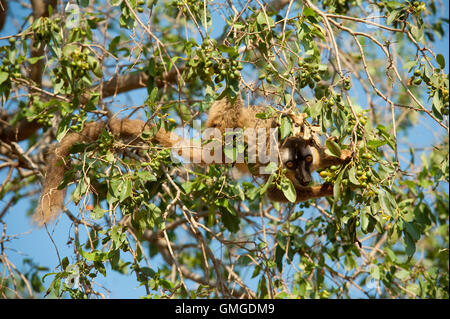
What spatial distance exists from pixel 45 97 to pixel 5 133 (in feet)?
2.11

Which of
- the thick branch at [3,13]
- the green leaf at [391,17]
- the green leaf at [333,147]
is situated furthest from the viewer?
the thick branch at [3,13]

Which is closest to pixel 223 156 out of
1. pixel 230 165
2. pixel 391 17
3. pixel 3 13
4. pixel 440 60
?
pixel 230 165

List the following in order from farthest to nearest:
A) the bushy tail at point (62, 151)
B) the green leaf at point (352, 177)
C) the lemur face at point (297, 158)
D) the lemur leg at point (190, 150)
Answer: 1. the lemur face at point (297, 158)
2. the lemur leg at point (190, 150)
3. the bushy tail at point (62, 151)
4. the green leaf at point (352, 177)

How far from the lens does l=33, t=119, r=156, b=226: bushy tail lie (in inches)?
175

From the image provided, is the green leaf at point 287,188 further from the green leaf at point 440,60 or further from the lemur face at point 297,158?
the lemur face at point 297,158

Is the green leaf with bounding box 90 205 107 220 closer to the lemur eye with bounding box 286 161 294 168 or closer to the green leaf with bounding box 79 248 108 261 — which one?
the green leaf with bounding box 79 248 108 261

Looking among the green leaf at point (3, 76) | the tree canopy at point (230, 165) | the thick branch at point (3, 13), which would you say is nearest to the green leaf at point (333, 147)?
the tree canopy at point (230, 165)

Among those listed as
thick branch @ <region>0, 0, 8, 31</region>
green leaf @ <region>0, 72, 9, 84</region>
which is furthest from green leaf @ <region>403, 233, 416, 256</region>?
thick branch @ <region>0, 0, 8, 31</region>

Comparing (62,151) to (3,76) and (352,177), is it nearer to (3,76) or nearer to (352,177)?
(3,76)

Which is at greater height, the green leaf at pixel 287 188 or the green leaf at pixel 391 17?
the green leaf at pixel 391 17

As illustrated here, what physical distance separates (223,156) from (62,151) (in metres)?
1.50

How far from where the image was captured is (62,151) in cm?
465

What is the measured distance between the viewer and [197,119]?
4.86m

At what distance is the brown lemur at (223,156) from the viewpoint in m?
4.49
